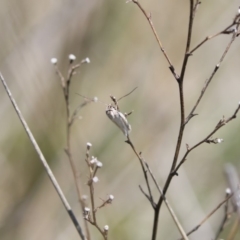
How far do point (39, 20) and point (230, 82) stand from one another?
70 cm

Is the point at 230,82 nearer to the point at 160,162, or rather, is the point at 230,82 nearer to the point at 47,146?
the point at 160,162

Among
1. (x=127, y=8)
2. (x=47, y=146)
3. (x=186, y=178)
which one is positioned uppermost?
(x=127, y=8)

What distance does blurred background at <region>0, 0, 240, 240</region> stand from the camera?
1.14m

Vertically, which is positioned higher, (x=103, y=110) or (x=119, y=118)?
(x=103, y=110)

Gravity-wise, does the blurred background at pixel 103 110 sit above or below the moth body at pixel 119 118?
above

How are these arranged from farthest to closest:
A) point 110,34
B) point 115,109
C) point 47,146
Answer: point 110,34 → point 47,146 → point 115,109

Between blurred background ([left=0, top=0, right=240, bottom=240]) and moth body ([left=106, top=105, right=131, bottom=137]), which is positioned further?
blurred background ([left=0, top=0, right=240, bottom=240])

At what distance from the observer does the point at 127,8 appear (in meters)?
1.39

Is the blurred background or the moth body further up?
the blurred background

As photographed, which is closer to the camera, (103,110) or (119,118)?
(119,118)

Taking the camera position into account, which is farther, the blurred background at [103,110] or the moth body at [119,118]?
the blurred background at [103,110]

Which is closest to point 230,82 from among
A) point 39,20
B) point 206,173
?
point 206,173

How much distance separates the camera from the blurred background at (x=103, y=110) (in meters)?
1.14

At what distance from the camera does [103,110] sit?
4.36 feet
